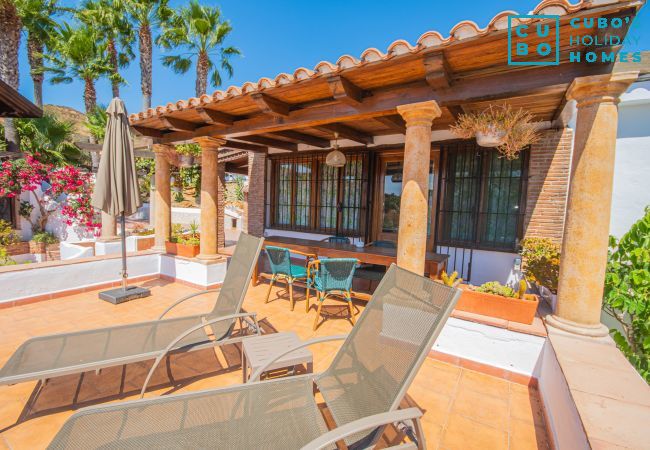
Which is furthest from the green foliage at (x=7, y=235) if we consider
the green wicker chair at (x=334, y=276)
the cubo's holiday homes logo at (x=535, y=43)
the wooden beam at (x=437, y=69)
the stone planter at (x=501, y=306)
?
the cubo's holiday homes logo at (x=535, y=43)

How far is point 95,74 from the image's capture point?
1302cm

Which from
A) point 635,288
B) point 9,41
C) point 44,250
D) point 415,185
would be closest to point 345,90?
point 415,185

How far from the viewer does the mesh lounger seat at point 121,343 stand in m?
2.00

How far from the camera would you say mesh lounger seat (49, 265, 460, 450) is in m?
1.37

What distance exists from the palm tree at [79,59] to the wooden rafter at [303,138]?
12.4m

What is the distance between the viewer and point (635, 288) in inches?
118

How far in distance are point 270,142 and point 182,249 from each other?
2.71 metres

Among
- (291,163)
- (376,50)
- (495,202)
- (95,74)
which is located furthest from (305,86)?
(95,74)

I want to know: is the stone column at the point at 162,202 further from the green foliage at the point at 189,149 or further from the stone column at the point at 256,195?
the green foliage at the point at 189,149

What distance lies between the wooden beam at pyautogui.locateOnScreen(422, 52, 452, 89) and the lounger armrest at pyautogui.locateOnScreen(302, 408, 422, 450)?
8.23 ft

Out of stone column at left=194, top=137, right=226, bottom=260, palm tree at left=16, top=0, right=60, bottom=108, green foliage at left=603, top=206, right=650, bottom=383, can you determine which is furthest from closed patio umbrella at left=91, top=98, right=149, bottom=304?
palm tree at left=16, top=0, right=60, bottom=108

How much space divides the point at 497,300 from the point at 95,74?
55.4 feet

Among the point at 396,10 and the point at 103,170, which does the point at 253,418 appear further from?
the point at 396,10

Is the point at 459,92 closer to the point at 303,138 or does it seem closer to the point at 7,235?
the point at 303,138
